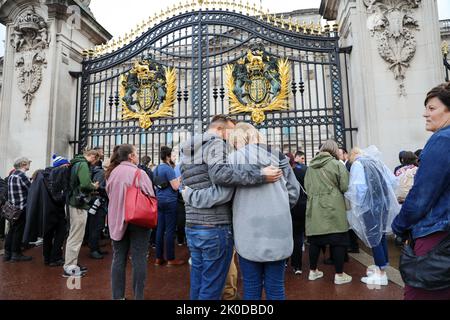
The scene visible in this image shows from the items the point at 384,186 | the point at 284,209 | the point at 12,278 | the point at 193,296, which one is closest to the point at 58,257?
the point at 12,278

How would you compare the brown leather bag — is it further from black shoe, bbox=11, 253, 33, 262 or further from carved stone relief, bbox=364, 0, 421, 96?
carved stone relief, bbox=364, 0, 421, 96

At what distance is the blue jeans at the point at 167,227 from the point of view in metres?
4.85

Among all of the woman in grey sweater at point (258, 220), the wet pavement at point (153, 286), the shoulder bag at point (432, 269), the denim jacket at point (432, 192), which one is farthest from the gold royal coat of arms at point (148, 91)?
the shoulder bag at point (432, 269)

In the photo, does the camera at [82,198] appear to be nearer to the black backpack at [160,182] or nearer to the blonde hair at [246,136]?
the black backpack at [160,182]

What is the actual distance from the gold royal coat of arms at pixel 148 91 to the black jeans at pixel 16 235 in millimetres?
3585

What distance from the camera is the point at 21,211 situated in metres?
5.43

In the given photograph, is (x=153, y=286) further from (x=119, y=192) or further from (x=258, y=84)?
(x=258, y=84)

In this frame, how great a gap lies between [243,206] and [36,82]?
7.87 meters

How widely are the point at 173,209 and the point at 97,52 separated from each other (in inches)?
238

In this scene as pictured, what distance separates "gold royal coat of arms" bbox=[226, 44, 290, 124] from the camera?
762 cm

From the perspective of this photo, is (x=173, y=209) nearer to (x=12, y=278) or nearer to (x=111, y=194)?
(x=111, y=194)

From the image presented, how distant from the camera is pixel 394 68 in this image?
259 inches

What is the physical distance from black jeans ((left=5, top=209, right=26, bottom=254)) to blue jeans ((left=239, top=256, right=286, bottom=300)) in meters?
4.71

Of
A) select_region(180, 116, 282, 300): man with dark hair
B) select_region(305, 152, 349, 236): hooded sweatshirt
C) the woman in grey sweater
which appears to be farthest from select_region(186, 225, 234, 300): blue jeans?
select_region(305, 152, 349, 236): hooded sweatshirt
